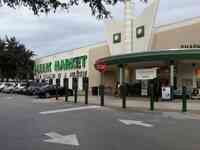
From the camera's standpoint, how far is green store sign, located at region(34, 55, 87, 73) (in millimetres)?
60469

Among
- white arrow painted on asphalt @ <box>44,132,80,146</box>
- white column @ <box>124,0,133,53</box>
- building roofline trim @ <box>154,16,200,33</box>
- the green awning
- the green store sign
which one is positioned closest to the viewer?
white arrow painted on asphalt @ <box>44,132,80,146</box>

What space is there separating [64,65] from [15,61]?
12941mm

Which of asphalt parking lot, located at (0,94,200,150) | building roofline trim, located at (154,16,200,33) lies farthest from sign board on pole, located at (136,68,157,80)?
asphalt parking lot, located at (0,94,200,150)

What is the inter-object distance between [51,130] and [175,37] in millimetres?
29751

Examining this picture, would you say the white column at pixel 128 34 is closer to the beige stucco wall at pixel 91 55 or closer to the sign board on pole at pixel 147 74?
the beige stucco wall at pixel 91 55

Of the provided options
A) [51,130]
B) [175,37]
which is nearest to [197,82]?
[175,37]

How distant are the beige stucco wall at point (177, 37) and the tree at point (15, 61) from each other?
36.1 meters

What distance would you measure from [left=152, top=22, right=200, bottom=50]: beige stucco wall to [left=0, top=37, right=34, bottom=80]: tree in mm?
36077

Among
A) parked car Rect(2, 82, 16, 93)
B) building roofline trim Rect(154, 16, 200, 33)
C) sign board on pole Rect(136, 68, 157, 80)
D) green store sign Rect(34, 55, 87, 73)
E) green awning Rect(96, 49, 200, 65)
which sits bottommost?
parked car Rect(2, 82, 16, 93)

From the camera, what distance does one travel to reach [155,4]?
44.8m

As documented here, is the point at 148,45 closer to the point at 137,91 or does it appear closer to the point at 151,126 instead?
the point at 137,91

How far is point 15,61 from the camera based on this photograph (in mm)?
74438

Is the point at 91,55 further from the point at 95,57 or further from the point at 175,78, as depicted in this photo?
the point at 175,78

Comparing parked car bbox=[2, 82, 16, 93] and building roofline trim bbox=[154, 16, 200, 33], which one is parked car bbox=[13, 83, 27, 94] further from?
building roofline trim bbox=[154, 16, 200, 33]
